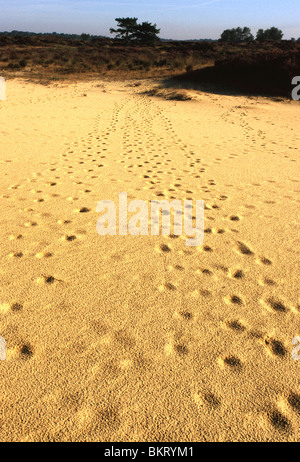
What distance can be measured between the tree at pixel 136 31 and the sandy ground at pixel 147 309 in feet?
150

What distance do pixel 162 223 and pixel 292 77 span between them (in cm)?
1531

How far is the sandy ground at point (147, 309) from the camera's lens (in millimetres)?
1886

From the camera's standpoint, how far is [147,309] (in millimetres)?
2660

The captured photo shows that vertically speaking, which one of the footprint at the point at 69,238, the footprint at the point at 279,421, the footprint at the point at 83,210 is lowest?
the footprint at the point at 279,421

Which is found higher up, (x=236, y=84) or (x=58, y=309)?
(x=236, y=84)

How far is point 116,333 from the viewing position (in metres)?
2.42

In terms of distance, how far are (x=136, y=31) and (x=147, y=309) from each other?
51.9 metres

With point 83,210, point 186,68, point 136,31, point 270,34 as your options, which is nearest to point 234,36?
point 270,34

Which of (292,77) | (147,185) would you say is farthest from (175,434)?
(292,77)

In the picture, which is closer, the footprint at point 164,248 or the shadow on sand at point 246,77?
the footprint at point 164,248

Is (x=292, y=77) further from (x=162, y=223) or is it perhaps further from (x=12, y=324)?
(x=12, y=324)

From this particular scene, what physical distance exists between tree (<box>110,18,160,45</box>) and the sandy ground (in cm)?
4558

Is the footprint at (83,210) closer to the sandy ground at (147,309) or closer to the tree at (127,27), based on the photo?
the sandy ground at (147,309)

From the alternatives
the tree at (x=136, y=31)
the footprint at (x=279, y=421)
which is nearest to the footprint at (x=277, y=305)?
the footprint at (x=279, y=421)
